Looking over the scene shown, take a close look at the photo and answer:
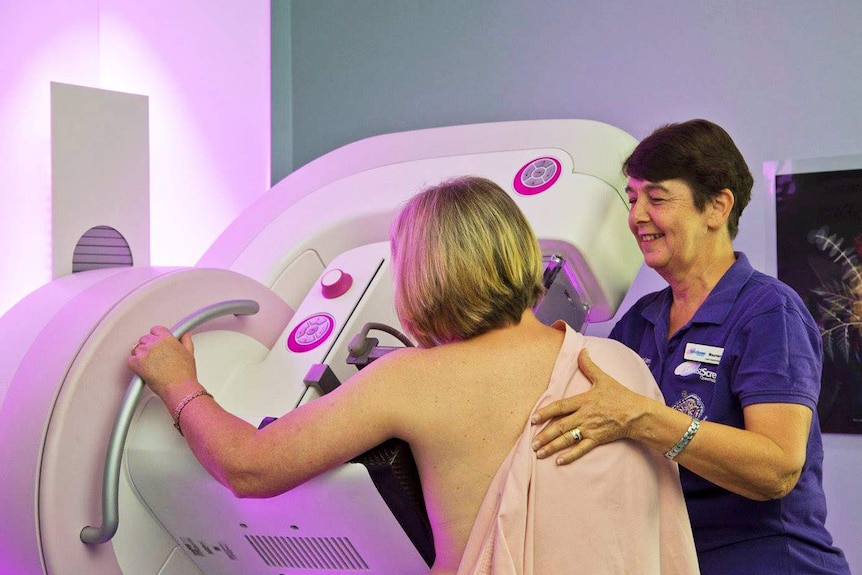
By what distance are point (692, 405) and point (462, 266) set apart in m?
0.55

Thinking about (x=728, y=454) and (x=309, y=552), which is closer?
(x=728, y=454)

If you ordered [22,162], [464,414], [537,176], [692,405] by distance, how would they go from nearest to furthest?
[464,414]
[692,405]
[22,162]
[537,176]

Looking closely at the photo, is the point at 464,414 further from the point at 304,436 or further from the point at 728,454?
the point at 728,454

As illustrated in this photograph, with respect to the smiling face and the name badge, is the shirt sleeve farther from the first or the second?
the smiling face

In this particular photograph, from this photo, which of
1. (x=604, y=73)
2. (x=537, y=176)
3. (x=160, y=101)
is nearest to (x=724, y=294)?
(x=537, y=176)

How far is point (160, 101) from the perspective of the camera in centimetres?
236

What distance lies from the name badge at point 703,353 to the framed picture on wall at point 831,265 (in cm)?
70

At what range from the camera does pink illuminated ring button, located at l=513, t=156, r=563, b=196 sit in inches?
75.3

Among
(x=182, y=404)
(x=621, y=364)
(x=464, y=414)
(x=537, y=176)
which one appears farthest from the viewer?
(x=537, y=176)

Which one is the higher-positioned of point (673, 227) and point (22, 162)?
point (22, 162)

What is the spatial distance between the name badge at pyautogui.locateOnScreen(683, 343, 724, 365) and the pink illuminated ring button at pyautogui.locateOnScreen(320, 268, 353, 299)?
0.67m

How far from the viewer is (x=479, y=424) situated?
1.20 metres

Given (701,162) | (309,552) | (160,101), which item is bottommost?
(309,552)

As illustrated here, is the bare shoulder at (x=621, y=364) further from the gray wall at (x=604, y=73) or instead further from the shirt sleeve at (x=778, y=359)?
the gray wall at (x=604, y=73)
